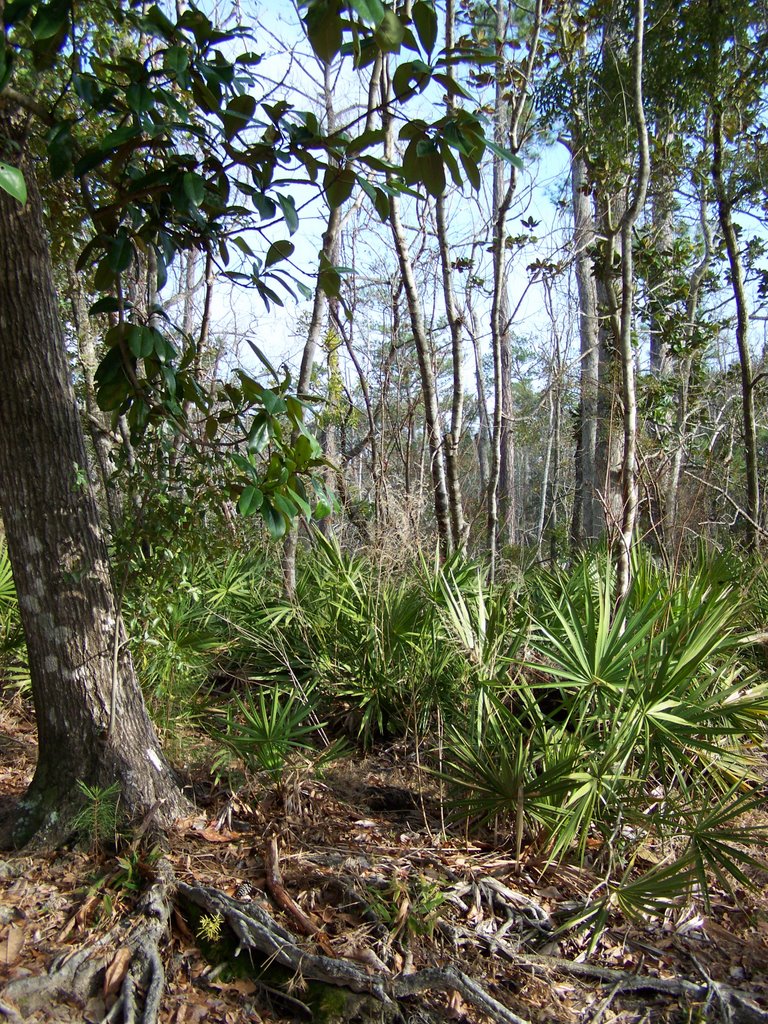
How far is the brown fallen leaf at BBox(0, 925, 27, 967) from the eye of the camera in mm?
2570

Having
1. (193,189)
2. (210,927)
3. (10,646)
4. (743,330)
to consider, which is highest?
(743,330)

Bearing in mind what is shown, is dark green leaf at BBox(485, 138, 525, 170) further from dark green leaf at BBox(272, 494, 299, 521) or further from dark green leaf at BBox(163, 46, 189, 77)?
dark green leaf at BBox(272, 494, 299, 521)

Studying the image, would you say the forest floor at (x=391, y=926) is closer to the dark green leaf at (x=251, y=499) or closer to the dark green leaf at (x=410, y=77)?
the dark green leaf at (x=251, y=499)

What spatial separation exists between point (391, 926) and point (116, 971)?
1.01m

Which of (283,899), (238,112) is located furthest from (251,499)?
(283,899)

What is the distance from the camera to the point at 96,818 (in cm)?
294

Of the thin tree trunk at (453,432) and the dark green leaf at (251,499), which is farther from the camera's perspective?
the thin tree trunk at (453,432)

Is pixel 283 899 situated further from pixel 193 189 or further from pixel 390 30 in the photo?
pixel 390 30

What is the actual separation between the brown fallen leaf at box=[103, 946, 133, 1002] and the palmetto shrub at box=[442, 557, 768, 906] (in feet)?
4.92

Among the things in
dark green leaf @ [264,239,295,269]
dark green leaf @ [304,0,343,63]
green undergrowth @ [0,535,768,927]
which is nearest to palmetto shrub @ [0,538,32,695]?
green undergrowth @ [0,535,768,927]

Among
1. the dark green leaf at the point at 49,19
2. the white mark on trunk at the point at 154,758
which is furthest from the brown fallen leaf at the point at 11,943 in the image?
the dark green leaf at the point at 49,19

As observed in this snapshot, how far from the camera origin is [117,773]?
3082 mm

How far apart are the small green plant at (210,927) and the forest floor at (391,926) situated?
0.02 meters

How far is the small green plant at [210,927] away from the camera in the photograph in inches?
106
